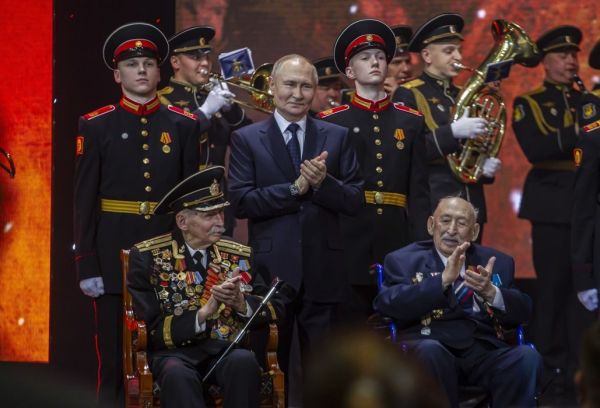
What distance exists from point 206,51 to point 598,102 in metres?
2.18

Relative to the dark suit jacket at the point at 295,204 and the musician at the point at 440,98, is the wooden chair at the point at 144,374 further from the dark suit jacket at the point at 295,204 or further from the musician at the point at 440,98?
the musician at the point at 440,98

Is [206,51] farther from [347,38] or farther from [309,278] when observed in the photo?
[309,278]

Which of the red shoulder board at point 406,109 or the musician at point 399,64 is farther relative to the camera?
the musician at point 399,64

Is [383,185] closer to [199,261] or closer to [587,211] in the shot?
[587,211]

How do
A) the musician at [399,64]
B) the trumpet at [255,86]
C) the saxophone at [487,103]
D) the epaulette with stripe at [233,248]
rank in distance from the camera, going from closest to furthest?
the epaulette with stripe at [233,248]
the saxophone at [487,103]
the trumpet at [255,86]
the musician at [399,64]

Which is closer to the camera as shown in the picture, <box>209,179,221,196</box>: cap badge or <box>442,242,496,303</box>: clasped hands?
A: <box>442,242,496,303</box>: clasped hands

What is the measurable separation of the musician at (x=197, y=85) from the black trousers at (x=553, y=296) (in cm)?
178

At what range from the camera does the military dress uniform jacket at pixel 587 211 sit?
5.02 metres

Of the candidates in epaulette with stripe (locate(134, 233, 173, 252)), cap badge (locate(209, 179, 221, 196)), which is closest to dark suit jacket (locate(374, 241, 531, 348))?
cap badge (locate(209, 179, 221, 196))

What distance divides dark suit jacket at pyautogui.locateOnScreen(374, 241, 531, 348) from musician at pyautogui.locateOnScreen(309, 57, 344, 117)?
2.03 metres

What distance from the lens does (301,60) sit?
17.0 ft

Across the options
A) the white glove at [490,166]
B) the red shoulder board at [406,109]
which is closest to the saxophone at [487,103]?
the white glove at [490,166]

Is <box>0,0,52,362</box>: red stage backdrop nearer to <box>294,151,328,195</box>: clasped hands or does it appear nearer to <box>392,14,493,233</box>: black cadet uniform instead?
<box>392,14,493,233</box>: black cadet uniform

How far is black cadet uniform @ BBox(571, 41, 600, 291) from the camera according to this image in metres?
5.02
